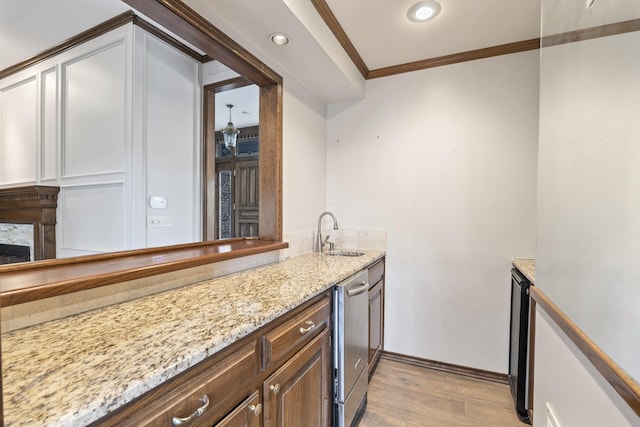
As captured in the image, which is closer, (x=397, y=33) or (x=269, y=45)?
(x=269, y=45)

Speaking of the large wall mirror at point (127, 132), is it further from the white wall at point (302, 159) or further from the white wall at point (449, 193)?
the white wall at point (449, 193)

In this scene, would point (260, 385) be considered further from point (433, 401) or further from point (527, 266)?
point (527, 266)

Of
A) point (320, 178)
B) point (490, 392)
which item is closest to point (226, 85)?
point (320, 178)

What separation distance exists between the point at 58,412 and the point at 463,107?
8.62 ft

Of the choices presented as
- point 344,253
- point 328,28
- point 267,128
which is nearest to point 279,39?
point 328,28

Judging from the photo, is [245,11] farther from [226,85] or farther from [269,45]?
[226,85]

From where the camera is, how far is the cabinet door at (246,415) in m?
0.80

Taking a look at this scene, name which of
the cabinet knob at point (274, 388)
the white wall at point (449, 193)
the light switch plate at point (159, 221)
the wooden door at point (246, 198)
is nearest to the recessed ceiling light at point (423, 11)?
the white wall at point (449, 193)

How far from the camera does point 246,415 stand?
2.84 feet

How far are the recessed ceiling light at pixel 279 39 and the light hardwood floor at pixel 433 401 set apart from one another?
229 centimetres

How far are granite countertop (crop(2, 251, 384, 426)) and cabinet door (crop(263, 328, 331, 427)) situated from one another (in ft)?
0.81

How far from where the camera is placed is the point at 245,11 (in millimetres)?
1368

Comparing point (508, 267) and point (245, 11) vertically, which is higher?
point (245, 11)

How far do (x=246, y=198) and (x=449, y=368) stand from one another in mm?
3647
